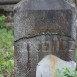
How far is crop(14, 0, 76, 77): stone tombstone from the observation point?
16.0 feet

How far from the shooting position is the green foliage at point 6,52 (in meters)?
6.13

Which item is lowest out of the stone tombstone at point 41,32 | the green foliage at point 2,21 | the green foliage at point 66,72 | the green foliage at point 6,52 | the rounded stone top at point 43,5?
the green foliage at point 6,52

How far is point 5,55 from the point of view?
7.28 metres

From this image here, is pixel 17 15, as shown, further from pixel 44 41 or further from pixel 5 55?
pixel 5 55

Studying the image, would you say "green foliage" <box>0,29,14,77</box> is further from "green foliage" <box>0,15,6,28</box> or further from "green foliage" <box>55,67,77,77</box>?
"green foliage" <box>55,67,77,77</box>

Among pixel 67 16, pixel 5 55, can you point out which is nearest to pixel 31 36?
pixel 67 16

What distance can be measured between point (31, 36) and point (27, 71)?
1.60 feet

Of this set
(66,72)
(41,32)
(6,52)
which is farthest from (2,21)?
(66,72)

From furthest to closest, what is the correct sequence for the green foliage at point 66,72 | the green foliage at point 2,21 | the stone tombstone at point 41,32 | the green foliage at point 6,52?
the green foliage at point 2,21
the green foliage at point 6,52
the stone tombstone at point 41,32
the green foliage at point 66,72

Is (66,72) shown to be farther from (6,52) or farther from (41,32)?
(6,52)

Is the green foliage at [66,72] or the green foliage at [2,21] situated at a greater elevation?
the green foliage at [2,21]

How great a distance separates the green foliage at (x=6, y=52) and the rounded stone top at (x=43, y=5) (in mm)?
1429

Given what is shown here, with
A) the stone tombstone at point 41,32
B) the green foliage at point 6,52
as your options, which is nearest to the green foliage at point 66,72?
the stone tombstone at point 41,32

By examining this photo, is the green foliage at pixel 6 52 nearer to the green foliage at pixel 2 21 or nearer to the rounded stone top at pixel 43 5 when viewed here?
the green foliage at pixel 2 21
